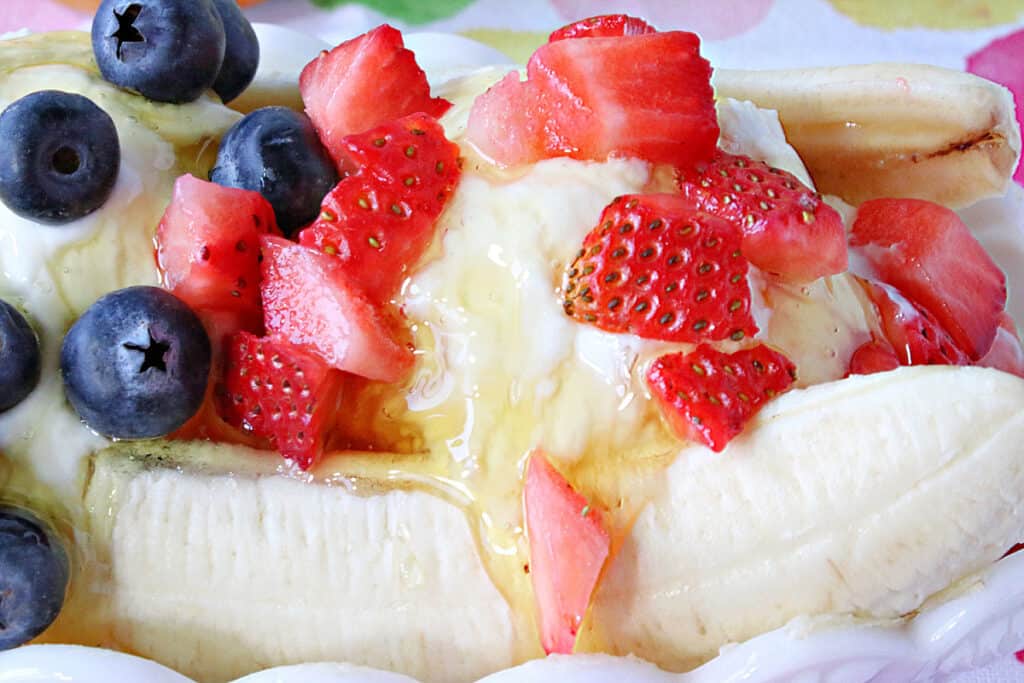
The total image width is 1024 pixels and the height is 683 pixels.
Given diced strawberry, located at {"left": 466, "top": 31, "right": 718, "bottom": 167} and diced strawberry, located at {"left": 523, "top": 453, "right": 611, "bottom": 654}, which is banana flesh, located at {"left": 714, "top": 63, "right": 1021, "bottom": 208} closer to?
diced strawberry, located at {"left": 466, "top": 31, "right": 718, "bottom": 167}

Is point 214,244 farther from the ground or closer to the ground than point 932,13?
farther from the ground

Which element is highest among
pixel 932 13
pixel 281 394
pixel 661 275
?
pixel 661 275

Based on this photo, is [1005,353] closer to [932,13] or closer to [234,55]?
[234,55]

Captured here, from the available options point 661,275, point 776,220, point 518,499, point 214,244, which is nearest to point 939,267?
point 776,220

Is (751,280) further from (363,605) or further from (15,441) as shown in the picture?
(15,441)

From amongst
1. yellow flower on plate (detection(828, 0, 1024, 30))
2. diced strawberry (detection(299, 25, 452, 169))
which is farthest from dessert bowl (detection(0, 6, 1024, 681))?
yellow flower on plate (detection(828, 0, 1024, 30))

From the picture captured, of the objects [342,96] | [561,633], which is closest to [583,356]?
[561,633]

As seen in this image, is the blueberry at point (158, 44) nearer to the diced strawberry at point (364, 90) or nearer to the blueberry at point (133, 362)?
the diced strawberry at point (364, 90)
